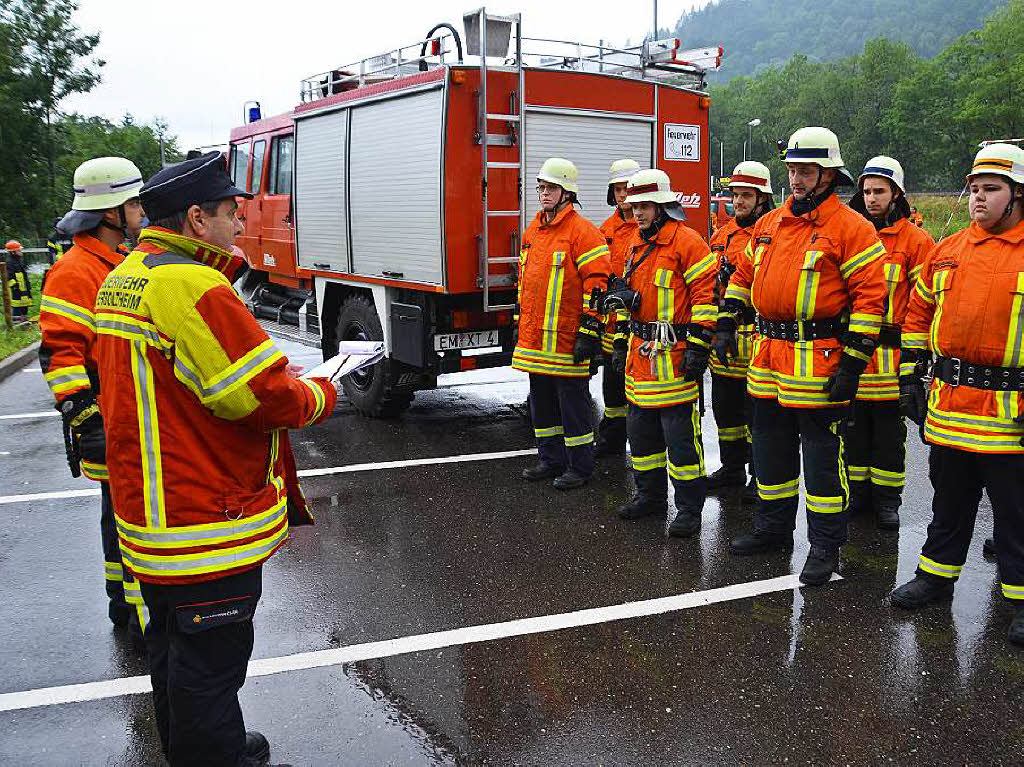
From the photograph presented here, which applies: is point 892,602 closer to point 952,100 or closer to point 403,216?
point 403,216

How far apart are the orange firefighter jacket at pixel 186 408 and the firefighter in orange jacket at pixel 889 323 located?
3865 mm

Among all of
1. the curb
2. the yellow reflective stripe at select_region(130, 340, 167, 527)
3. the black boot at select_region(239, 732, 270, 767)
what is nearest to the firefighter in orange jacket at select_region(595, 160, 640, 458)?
the black boot at select_region(239, 732, 270, 767)

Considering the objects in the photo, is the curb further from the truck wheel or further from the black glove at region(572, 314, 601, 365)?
the black glove at region(572, 314, 601, 365)

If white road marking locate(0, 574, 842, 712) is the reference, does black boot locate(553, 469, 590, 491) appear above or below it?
above

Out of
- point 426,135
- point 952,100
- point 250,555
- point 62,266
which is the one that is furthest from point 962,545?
point 952,100

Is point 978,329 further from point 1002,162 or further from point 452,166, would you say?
point 452,166

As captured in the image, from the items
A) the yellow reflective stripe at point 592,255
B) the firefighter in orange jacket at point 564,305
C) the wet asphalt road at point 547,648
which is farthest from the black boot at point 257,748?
the yellow reflective stripe at point 592,255

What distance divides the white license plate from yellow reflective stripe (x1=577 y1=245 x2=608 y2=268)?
1.67m

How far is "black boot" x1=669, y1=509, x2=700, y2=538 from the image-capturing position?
5.17 metres

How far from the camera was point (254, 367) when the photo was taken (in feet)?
7.98

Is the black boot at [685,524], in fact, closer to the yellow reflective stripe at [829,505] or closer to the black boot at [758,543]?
the black boot at [758,543]

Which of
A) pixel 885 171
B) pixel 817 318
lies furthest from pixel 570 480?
pixel 885 171

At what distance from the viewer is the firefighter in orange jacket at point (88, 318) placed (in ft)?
11.4

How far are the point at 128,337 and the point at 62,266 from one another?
5.11 feet
